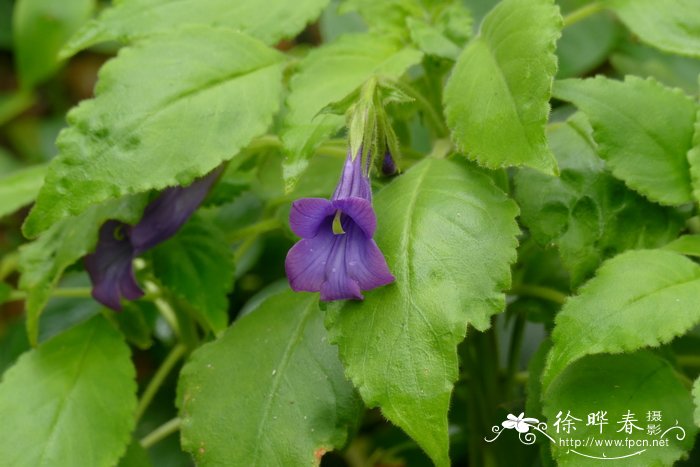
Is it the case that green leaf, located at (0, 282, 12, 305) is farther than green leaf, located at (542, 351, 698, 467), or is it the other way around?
green leaf, located at (0, 282, 12, 305)

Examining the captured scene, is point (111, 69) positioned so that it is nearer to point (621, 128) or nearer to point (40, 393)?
point (40, 393)

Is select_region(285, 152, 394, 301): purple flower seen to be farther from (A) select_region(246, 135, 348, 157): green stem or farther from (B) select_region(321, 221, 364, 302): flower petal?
(A) select_region(246, 135, 348, 157): green stem

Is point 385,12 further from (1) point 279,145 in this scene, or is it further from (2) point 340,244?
(2) point 340,244

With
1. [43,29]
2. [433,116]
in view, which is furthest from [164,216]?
[43,29]

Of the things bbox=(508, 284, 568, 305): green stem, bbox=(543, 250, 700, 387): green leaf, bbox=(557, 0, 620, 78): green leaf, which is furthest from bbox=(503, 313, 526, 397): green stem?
bbox=(557, 0, 620, 78): green leaf

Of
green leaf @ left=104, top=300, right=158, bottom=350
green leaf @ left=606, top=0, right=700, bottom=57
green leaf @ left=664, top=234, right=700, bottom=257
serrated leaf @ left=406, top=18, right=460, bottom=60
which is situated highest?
serrated leaf @ left=406, top=18, right=460, bottom=60

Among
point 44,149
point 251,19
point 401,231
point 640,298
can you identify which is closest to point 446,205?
point 401,231

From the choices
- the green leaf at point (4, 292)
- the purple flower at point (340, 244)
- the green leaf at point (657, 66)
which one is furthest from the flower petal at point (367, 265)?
the green leaf at point (657, 66)
